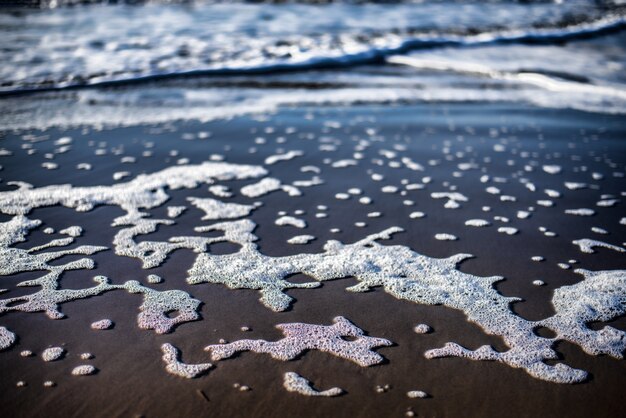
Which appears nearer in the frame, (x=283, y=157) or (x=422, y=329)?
(x=422, y=329)

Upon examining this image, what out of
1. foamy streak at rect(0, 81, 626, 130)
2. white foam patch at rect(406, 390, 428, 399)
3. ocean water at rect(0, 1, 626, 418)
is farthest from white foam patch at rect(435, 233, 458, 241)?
foamy streak at rect(0, 81, 626, 130)

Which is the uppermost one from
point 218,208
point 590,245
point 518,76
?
point 518,76

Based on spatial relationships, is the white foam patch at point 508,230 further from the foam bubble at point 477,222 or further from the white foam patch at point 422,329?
the white foam patch at point 422,329

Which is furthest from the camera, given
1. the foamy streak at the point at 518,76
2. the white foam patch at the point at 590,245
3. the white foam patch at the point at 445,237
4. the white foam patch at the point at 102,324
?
the foamy streak at the point at 518,76

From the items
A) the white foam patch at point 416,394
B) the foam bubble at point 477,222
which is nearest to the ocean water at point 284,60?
the foam bubble at point 477,222

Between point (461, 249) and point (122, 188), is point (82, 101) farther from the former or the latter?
point (461, 249)

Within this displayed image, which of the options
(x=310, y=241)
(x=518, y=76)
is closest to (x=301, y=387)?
(x=310, y=241)

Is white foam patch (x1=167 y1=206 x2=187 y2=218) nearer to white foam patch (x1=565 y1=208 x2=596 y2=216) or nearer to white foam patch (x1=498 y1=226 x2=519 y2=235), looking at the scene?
white foam patch (x1=498 y1=226 x2=519 y2=235)

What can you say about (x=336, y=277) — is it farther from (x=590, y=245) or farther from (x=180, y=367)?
(x=590, y=245)

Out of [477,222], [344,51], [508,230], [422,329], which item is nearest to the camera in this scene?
[422,329]
